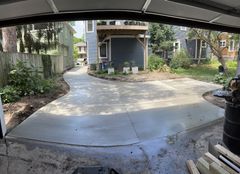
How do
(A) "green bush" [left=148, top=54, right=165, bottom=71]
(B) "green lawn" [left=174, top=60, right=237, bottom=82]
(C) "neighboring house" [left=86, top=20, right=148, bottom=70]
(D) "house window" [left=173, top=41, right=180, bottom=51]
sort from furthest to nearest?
(D) "house window" [left=173, top=41, right=180, bottom=51] < (A) "green bush" [left=148, top=54, right=165, bottom=71] < (C) "neighboring house" [left=86, top=20, right=148, bottom=70] < (B) "green lawn" [left=174, top=60, right=237, bottom=82]

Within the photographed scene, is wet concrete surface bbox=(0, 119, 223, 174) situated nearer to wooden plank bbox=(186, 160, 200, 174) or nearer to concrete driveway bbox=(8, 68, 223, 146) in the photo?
wooden plank bbox=(186, 160, 200, 174)

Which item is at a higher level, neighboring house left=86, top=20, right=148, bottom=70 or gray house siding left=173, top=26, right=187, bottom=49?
gray house siding left=173, top=26, right=187, bottom=49

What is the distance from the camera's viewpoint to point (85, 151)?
12.8ft

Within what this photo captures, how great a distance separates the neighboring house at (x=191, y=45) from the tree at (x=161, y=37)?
5.95 ft

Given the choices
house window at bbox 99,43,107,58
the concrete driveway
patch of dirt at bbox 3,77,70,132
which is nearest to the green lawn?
the concrete driveway

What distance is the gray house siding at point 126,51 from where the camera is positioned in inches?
640

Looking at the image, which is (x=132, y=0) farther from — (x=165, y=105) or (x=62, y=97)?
(x=62, y=97)

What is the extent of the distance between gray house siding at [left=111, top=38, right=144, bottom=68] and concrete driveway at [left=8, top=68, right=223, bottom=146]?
8522mm

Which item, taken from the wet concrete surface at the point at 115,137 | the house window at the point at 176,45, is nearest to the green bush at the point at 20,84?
the wet concrete surface at the point at 115,137

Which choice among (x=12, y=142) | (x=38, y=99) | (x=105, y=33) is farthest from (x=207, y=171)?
(x=105, y=33)

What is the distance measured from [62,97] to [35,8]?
5.22m

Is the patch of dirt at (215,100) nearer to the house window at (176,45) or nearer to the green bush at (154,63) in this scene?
the green bush at (154,63)

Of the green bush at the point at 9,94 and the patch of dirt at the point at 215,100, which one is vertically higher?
the green bush at the point at 9,94

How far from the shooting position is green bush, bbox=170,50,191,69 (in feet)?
54.9
